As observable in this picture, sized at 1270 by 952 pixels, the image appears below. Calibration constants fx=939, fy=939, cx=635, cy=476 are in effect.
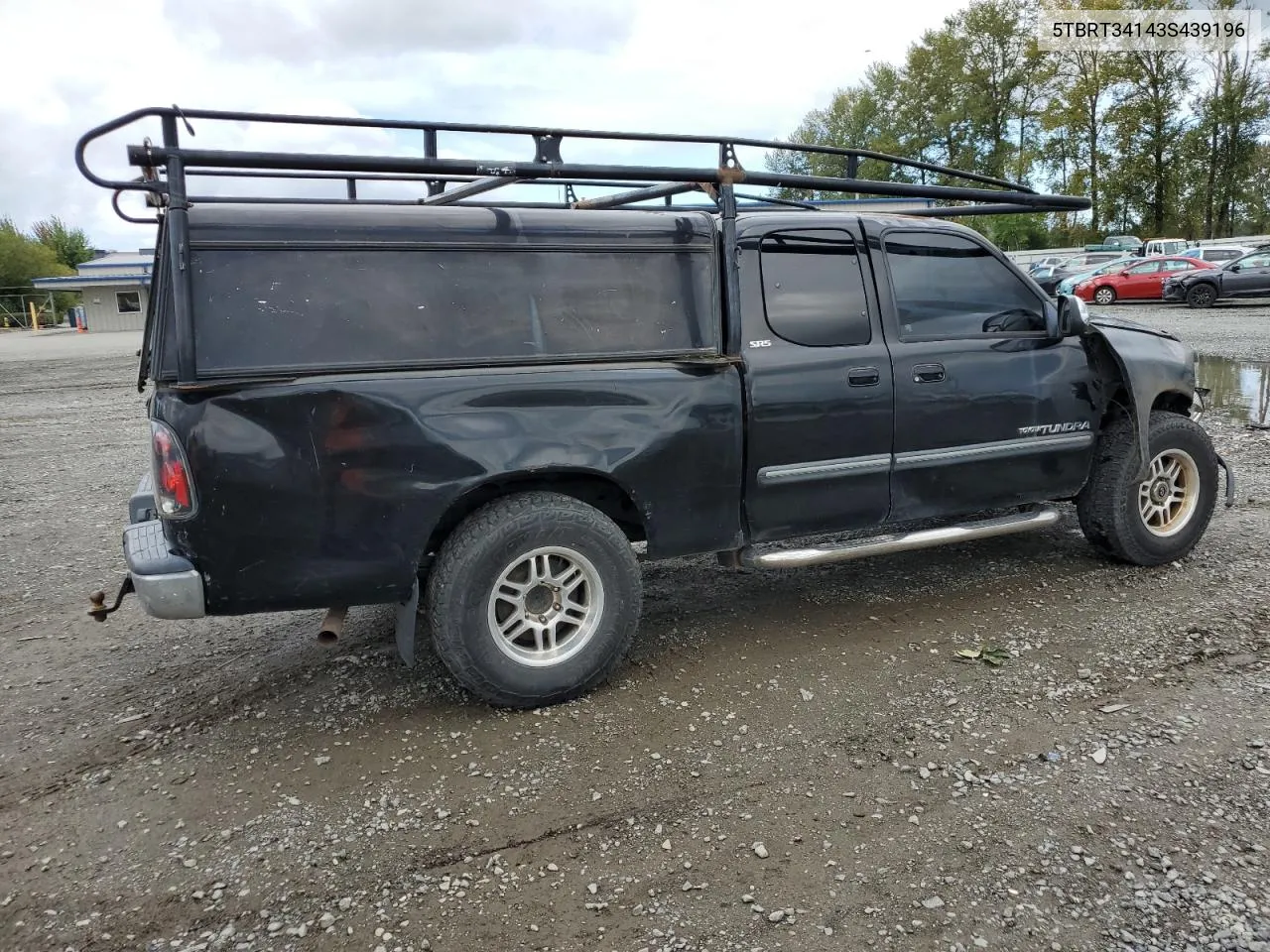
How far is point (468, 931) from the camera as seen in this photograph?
2.61 metres

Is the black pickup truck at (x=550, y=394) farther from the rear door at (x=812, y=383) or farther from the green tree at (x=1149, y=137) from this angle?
the green tree at (x=1149, y=137)

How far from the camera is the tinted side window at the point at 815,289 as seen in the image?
4320mm

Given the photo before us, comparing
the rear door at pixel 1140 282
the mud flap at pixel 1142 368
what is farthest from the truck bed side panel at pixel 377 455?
the rear door at pixel 1140 282

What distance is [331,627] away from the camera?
12.1ft

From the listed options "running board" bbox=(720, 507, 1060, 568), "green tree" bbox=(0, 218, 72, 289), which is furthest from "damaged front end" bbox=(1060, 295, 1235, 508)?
"green tree" bbox=(0, 218, 72, 289)

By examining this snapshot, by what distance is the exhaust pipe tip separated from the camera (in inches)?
144

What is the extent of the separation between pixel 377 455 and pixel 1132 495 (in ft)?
13.2

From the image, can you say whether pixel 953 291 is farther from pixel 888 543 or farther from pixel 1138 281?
pixel 1138 281

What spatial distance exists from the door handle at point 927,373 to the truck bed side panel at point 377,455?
117 centimetres

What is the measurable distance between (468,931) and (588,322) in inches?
92.1

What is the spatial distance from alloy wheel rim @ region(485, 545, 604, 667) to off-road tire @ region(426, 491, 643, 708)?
25mm

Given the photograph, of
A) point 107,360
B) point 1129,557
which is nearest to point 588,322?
point 1129,557

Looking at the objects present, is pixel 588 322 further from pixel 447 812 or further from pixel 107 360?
pixel 107 360

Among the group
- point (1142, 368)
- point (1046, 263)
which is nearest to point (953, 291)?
point (1142, 368)
